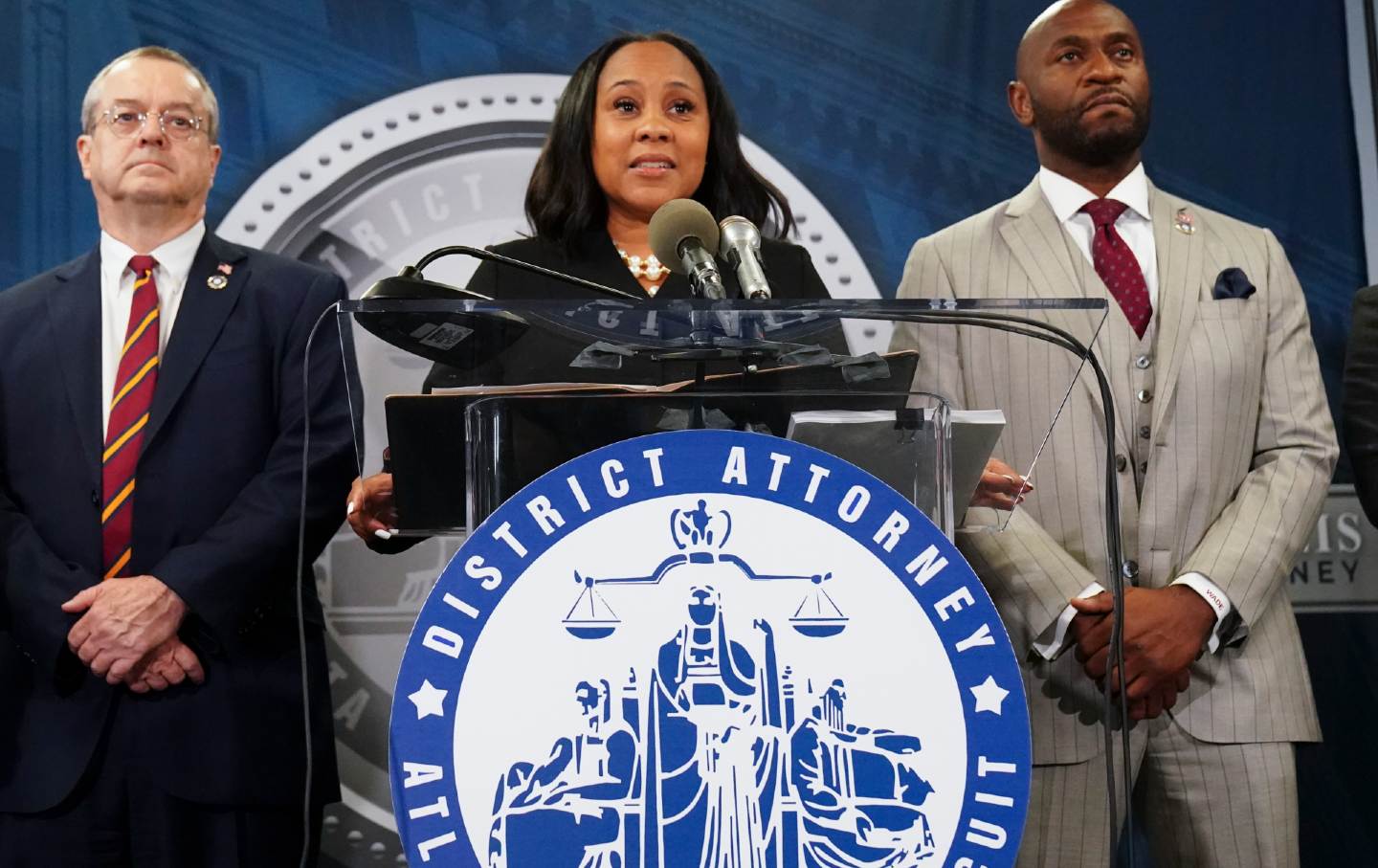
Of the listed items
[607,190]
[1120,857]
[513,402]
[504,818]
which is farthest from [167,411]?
[1120,857]

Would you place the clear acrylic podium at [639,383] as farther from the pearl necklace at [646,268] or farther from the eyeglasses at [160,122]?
Result: the eyeglasses at [160,122]

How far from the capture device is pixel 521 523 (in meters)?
1.29

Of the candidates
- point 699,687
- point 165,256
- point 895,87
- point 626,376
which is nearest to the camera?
point 699,687

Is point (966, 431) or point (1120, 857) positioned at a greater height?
point (966, 431)

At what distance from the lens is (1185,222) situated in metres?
2.54

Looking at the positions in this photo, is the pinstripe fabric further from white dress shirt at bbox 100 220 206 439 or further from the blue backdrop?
white dress shirt at bbox 100 220 206 439

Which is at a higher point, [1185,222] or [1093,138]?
[1093,138]

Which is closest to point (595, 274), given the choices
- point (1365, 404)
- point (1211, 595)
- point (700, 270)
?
point (700, 270)

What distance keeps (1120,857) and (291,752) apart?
54.5 inches

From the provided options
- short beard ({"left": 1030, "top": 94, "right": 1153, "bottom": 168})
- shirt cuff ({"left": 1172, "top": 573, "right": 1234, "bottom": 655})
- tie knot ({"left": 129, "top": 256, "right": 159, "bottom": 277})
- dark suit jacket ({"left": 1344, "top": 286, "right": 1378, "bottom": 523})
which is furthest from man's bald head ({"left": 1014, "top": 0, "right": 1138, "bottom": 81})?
tie knot ({"left": 129, "top": 256, "right": 159, "bottom": 277})

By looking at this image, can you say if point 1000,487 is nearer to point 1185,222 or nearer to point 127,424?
point 1185,222

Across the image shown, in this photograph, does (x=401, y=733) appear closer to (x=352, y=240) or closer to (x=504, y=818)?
(x=504, y=818)

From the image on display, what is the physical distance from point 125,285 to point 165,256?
0.08 metres

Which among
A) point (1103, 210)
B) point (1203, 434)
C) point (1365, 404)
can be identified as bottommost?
point (1203, 434)
